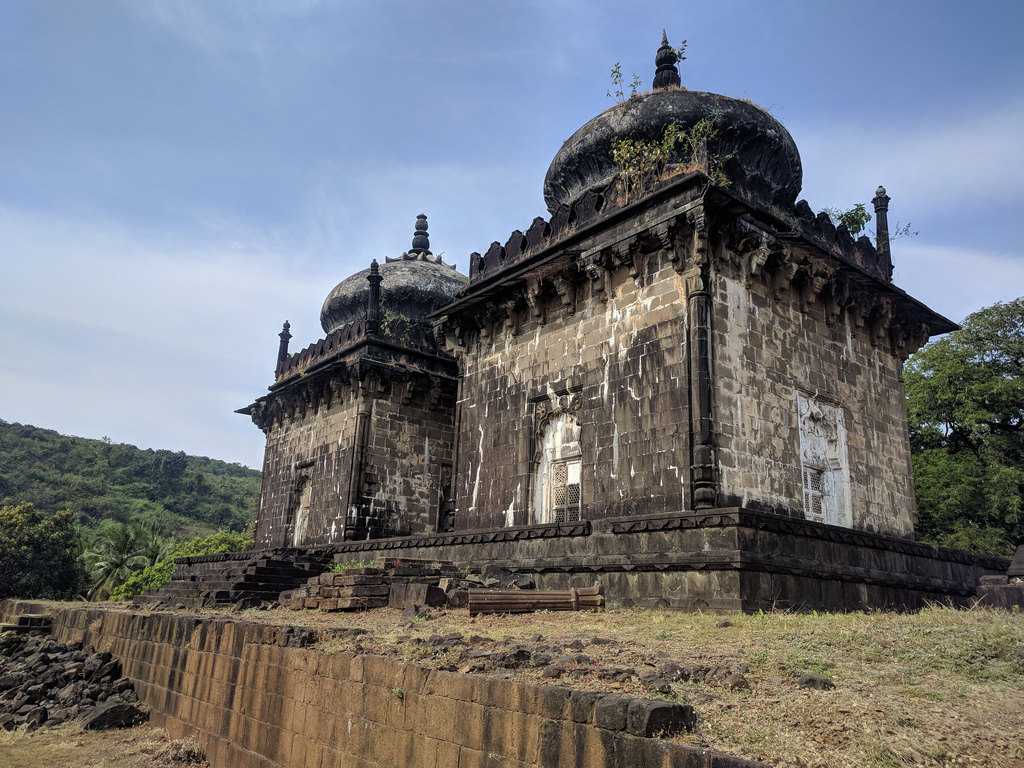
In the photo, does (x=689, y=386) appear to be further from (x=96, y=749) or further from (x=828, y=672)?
(x=96, y=749)

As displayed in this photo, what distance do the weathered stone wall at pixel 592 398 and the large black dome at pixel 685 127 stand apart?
2.77 m

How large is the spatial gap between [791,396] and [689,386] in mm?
2476

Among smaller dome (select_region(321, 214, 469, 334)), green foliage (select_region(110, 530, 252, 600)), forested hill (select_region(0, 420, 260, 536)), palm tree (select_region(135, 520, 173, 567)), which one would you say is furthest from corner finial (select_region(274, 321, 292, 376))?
forested hill (select_region(0, 420, 260, 536))

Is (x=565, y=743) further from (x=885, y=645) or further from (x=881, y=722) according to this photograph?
(x=885, y=645)

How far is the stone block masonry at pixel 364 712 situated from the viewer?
4.73 m

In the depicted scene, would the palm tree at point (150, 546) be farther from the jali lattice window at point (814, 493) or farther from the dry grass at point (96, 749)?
the jali lattice window at point (814, 493)

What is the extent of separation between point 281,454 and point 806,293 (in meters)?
16.4

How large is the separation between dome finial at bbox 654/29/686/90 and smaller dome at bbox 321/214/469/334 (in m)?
9.59

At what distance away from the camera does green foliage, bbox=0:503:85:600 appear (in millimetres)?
36000

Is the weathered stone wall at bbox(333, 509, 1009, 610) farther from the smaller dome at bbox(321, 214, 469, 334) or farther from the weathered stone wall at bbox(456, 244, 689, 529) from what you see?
the smaller dome at bbox(321, 214, 469, 334)

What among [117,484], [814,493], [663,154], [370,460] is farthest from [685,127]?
[117,484]

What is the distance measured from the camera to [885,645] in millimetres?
6742

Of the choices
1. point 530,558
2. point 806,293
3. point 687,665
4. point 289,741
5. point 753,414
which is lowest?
point 289,741

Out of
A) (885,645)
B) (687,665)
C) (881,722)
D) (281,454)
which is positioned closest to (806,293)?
(885,645)
